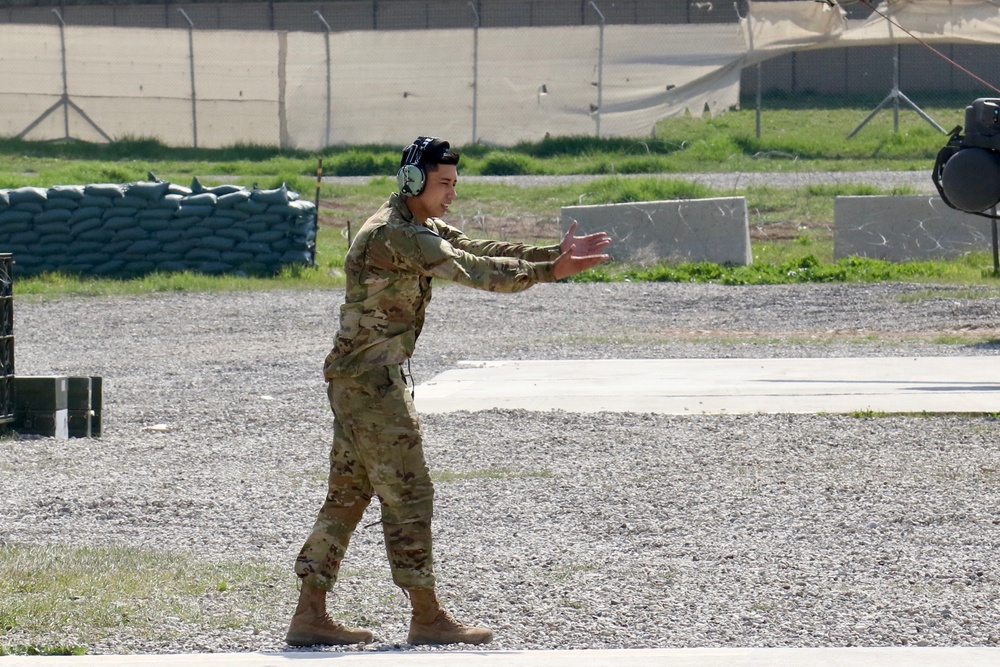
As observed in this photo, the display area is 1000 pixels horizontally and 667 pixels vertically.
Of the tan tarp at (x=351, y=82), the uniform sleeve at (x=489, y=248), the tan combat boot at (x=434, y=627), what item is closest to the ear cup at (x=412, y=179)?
the uniform sleeve at (x=489, y=248)

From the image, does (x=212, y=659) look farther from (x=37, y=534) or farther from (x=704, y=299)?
(x=704, y=299)

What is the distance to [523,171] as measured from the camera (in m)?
25.3

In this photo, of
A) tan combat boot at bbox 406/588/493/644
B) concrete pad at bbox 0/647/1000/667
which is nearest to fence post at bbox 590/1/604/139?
tan combat boot at bbox 406/588/493/644

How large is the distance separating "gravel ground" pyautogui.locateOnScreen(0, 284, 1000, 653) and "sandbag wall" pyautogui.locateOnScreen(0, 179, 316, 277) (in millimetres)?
5020

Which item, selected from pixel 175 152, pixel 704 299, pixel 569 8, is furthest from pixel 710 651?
pixel 569 8

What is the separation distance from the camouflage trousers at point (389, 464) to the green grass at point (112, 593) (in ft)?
2.07

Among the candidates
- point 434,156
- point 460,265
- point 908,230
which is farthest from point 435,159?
point 908,230

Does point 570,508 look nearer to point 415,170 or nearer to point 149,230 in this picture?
point 415,170

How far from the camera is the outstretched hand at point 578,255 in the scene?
15.1 ft

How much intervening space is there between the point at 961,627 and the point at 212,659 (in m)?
2.52

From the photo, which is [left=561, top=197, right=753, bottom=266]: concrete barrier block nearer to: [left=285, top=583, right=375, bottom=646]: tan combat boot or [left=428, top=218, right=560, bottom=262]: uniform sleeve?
[left=428, top=218, right=560, bottom=262]: uniform sleeve

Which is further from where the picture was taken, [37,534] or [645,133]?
[645,133]

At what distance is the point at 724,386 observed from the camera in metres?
10.0

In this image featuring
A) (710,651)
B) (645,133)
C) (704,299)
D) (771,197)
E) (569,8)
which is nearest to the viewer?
(710,651)
